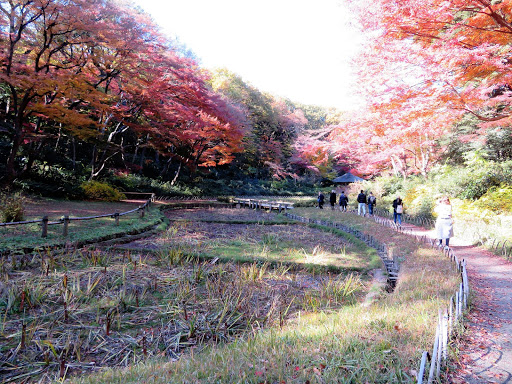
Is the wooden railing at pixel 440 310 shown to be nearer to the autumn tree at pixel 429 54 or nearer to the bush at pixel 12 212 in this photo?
the autumn tree at pixel 429 54

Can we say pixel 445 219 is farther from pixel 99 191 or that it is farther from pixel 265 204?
pixel 99 191

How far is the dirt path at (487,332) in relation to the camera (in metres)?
2.49

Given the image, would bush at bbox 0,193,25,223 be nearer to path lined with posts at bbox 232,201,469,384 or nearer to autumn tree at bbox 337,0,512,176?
path lined with posts at bbox 232,201,469,384

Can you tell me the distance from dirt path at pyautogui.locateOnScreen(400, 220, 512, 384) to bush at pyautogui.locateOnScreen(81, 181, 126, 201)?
1600 centimetres

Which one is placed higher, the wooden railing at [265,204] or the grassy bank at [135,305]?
the wooden railing at [265,204]

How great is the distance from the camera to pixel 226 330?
379 cm

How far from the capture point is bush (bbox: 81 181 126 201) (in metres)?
15.7

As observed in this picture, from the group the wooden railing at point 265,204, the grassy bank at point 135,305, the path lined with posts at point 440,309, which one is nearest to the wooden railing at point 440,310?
the path lined with posts at point 440,309

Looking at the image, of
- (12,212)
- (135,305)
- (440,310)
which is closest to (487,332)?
(440,310)

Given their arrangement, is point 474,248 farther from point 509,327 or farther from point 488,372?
point 488,372

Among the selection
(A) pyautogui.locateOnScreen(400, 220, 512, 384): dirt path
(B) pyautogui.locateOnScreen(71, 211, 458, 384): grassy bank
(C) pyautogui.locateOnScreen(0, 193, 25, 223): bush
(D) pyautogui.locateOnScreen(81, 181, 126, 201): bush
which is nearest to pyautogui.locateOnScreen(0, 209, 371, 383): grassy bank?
(B) pyautogui.locateOnScreen(71, 211, 458, 384): grassy bank

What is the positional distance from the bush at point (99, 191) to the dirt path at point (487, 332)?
16002 millimetres

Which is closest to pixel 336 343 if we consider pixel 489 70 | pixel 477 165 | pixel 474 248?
pixel 474 248

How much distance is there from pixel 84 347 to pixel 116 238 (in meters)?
5.13
